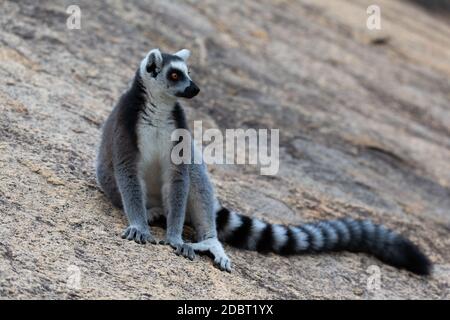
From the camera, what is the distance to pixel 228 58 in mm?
9641

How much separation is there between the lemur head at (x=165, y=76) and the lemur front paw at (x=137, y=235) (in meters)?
0.97

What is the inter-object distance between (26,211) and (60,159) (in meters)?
1.01

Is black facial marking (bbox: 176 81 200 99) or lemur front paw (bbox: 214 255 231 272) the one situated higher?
black facial marking (bbox: 176 81 200 99)

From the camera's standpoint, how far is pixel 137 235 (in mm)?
4785

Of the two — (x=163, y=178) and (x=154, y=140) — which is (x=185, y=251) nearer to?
(x=163, y=178)

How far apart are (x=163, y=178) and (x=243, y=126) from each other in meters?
3.14

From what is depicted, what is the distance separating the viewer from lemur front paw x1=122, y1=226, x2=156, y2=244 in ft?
15.7

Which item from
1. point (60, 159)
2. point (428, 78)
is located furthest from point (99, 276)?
point (428, 78)

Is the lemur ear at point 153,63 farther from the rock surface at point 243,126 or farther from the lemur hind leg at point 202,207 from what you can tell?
the rock surface at point 243,126

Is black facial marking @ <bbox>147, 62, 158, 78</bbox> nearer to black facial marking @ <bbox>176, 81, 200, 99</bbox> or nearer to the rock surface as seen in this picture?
black facial marking @ <bbox>176, 81, 200, 99</bbox>

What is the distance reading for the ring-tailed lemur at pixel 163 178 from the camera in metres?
4.98

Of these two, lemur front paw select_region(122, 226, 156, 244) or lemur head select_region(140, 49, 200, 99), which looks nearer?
lemur front paw select_region(122, 226, 156, 244)

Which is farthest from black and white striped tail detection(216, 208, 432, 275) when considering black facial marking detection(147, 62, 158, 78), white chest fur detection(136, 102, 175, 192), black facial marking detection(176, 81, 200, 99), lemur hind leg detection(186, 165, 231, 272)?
black facial marking detection(147, 62, 158, 78)

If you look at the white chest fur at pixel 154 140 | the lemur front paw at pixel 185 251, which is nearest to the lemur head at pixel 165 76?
the white chest fur at pixel 154 140
